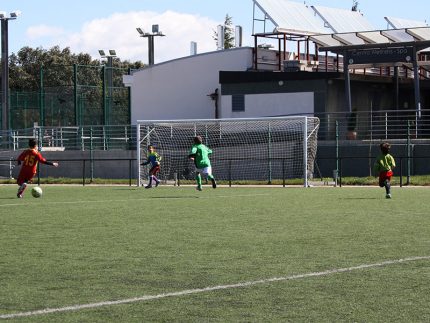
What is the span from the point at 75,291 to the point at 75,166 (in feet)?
109

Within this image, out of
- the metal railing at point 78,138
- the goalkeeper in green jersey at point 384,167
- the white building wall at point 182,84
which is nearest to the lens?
the goalkeeper in green jersey at point 384,167

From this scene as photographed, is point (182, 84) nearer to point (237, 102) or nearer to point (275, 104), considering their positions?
point (237, 102)

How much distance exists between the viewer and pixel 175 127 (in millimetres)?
36812

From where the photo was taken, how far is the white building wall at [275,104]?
42219 millimetres

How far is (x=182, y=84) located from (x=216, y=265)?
39.4 metres

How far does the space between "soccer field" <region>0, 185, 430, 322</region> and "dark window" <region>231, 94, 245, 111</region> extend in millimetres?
26426

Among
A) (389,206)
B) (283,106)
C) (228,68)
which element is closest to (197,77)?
(228,68)

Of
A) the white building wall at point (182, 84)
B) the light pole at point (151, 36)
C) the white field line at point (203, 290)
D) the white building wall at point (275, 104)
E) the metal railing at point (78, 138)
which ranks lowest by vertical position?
the white field line at point (203, 290)

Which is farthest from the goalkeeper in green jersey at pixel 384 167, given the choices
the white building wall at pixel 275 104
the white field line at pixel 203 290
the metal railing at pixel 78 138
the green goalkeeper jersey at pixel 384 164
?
the metal railing at pixel 78 138

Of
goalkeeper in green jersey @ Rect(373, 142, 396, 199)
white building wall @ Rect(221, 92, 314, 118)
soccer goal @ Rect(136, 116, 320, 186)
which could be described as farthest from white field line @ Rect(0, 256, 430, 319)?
white building wall @ Rect(221, 92, 314, 118)

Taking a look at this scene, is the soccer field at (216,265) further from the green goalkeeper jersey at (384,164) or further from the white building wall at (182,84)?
the white building wall at (182,84)

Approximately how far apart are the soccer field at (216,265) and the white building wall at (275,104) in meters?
24.4

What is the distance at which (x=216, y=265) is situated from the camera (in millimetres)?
9758

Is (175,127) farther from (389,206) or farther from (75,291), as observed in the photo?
(75,291)
